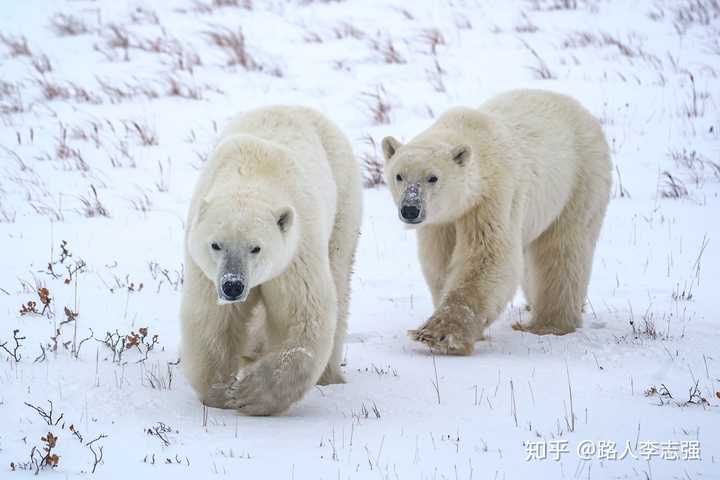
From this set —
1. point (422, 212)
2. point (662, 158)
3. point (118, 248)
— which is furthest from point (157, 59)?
point (422, 212)

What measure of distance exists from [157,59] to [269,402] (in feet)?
33.3

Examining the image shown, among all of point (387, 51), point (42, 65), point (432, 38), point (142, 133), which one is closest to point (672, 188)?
point (387, 51)

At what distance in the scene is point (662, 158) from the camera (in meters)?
10.2

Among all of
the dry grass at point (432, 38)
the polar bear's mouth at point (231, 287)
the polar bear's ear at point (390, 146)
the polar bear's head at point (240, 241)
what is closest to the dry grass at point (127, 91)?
the dry grass at point (432, 38)

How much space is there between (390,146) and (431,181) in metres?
0.58

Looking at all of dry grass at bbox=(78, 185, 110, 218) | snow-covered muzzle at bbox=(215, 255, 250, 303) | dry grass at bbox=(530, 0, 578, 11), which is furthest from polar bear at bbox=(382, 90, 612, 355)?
dry grass at bbox=(530, 0, 578, 11)

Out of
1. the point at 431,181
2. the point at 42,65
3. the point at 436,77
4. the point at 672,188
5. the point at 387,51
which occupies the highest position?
the point at 431,181

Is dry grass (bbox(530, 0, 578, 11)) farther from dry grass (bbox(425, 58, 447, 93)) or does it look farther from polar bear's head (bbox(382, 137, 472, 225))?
polar bear's head (bbox(382, 137, 472, 225))

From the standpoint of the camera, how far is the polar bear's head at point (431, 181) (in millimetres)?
6316

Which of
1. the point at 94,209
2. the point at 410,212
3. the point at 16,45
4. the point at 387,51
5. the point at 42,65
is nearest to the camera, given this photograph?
the point at 410,212

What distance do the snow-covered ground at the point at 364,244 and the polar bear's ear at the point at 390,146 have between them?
1254 millimetres

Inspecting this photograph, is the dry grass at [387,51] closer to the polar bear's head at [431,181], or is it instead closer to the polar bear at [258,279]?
the polar bear's head at [431,181]

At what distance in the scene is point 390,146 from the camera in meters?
6.82

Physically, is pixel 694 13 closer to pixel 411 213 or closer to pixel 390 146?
pixel 390 146
